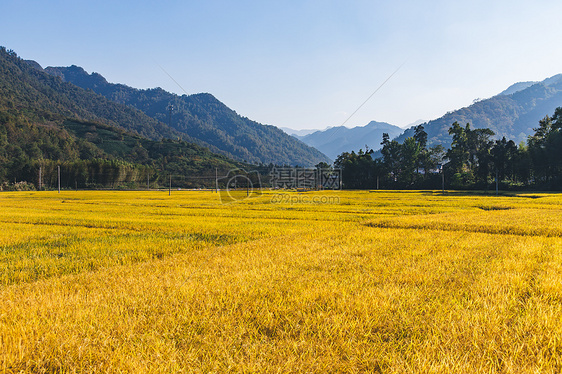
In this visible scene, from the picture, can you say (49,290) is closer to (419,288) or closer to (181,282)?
(181,282)

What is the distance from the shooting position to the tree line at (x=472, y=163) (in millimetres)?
62875

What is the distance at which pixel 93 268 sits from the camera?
293 inches

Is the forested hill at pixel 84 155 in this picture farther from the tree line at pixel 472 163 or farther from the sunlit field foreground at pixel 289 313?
the sunlit field foreground at pixel 289 313

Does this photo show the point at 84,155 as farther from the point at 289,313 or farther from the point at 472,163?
the point at 289,313

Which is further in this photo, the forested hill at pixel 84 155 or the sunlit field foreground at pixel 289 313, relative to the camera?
the forested hill at pixel 84 155

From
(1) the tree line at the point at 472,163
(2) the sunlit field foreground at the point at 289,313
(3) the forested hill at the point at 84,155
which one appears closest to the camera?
(2) the sunlit field foreground at the point at 289,313

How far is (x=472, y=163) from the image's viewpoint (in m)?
81.5

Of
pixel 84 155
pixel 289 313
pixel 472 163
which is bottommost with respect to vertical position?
pixel 289 313

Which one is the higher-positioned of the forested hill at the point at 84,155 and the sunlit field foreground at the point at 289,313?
the forested hill at the point at 84,155

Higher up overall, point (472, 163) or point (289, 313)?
point (472, 163)

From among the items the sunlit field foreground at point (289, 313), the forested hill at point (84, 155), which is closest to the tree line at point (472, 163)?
the forested hill at point (84, 155)

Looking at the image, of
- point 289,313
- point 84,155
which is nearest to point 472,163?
point 289,313

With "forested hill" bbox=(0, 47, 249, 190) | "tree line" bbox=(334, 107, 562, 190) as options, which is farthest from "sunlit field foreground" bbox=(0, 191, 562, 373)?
"forested hill" bbox=(0, 47, 249, 190)

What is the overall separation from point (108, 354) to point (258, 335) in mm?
1596
